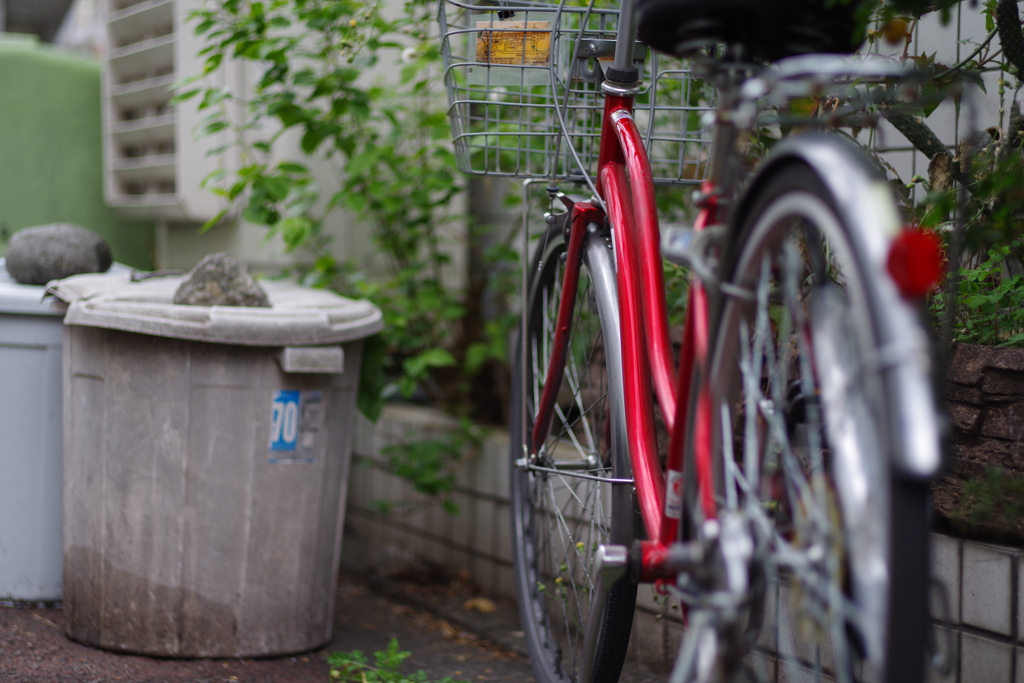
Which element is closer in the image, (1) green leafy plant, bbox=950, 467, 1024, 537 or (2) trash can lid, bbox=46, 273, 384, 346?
(1) green leafy plant, bbox=950, 467, 1024, 537

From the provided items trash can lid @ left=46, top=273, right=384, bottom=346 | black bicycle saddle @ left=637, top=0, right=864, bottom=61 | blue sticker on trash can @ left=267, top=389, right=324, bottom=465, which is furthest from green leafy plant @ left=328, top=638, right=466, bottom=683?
black bicycle saddle @ left=637, top=0, right=864, bottom=61

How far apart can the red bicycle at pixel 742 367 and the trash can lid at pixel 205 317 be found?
0.44m

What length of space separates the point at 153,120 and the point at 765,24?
10.0 feet

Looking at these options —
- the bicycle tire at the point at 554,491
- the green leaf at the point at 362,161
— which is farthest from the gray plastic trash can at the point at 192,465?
the green leaf at the point at 362,161

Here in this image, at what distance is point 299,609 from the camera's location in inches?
82.5

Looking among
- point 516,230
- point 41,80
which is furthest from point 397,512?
point 41,80

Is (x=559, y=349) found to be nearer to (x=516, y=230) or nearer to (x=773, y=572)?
(x=773, y=572)

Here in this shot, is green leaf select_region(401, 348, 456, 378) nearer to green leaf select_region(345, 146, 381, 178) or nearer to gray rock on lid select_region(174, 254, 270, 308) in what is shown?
green leaf select_region(345, 146, 381, 178)

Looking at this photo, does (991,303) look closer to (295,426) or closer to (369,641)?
(295,426)

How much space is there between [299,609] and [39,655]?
538 mm

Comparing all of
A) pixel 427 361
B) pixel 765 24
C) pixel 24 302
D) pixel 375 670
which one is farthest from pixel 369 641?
pixel 765 24

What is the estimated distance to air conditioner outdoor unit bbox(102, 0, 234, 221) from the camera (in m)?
3.48

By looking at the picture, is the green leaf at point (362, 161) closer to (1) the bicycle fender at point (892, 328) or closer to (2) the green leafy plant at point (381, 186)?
(2) the green leafy plant at point (381, 186)

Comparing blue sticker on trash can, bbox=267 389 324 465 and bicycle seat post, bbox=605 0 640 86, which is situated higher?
bicycle seat post, bbox=605 0 640 86
